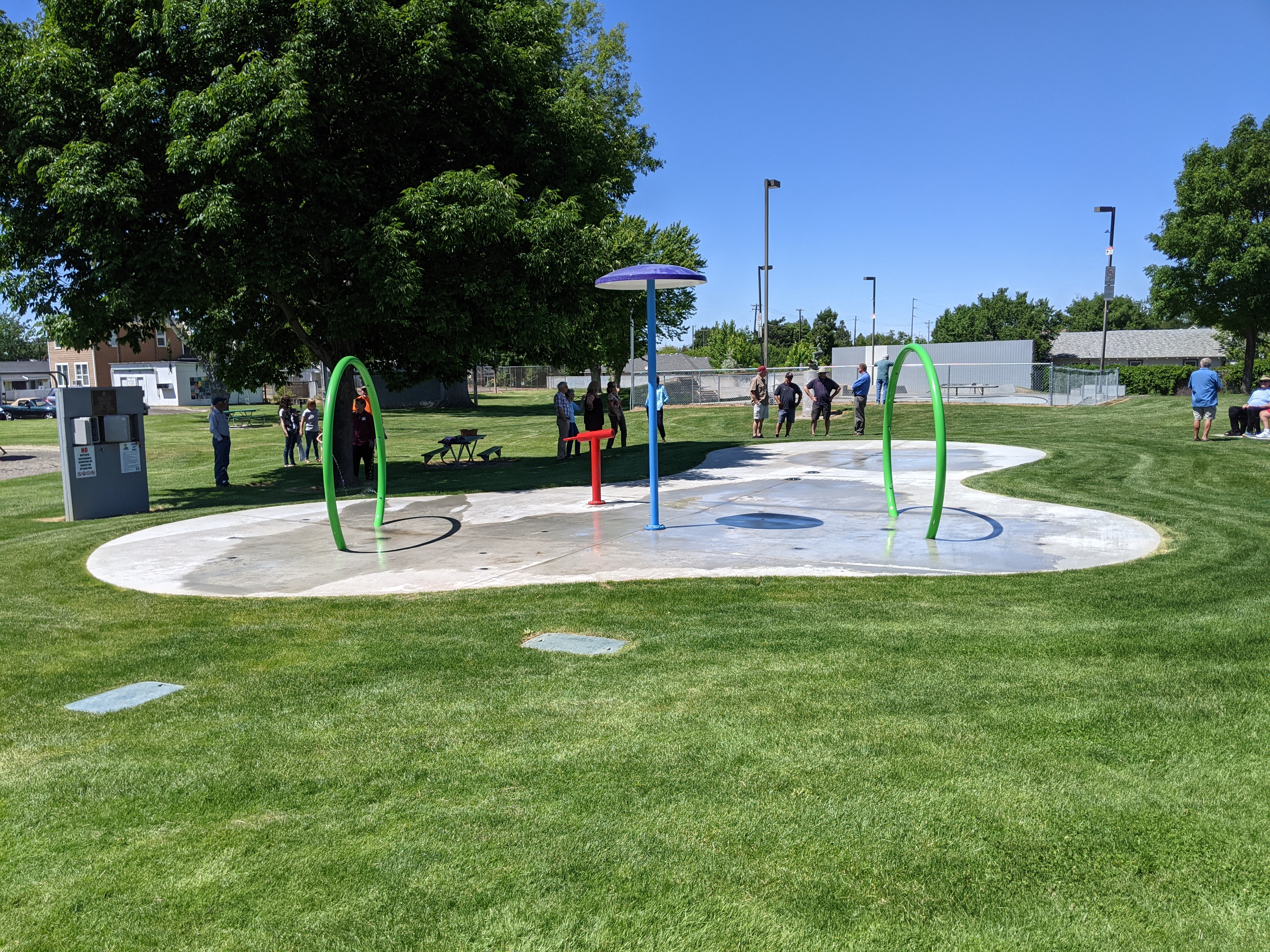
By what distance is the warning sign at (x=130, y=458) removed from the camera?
15000 mm

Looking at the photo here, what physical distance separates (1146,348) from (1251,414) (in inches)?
2892

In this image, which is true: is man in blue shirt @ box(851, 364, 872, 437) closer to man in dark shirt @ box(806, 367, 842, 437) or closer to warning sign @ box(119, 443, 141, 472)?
man in dark shirt @ box(806, 367, 842, 437)

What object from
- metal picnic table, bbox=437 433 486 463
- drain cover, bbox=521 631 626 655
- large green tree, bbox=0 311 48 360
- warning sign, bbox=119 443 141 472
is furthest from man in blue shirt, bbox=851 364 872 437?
large green tree, bbox=0 311 48 360

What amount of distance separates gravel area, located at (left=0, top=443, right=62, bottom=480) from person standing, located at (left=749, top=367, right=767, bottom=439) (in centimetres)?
1657

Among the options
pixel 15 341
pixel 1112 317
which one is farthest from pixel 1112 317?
pixel 15 341

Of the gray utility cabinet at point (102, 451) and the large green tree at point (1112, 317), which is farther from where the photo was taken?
the large green tree at point (1112, 317)

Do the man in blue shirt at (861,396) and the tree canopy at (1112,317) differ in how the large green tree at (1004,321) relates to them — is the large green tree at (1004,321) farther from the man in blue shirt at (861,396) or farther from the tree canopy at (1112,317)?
the man in blue shirt at (861,396)

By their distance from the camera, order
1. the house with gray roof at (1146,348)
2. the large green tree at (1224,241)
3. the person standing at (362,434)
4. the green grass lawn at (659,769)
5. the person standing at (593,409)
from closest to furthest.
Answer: the green grass lawn at (659,769)
the person standing at (362,434)
the person standing at (593,409)
the large green tree at (1224,241)
the house with gray roof at (1146,348)

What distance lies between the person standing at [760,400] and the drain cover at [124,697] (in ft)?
60.2

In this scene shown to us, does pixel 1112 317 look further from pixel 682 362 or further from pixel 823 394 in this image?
pixel 823 394

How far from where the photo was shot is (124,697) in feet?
18.3

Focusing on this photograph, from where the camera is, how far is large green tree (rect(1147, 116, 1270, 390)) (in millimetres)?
Result: 41031

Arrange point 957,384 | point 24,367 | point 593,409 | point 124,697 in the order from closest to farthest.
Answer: point 124,697, point 593,409, point 957,384, point 24,367

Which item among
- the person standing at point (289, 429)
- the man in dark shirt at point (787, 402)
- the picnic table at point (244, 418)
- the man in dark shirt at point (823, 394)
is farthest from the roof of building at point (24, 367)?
the man in dark shirt at point (823, 394)
